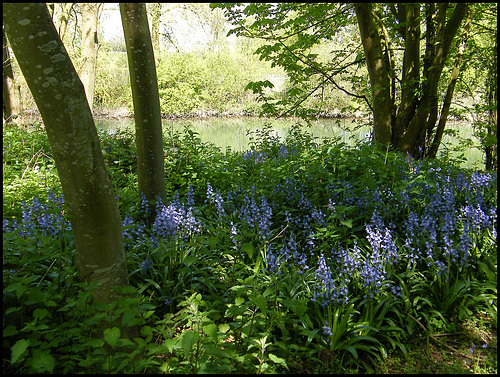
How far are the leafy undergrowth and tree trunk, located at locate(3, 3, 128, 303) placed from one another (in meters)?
0.23

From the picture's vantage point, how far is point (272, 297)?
230 cm

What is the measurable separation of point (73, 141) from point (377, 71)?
18.4 feet

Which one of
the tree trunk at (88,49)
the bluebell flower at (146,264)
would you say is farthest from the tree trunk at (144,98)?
the tree trunk at (88,49)

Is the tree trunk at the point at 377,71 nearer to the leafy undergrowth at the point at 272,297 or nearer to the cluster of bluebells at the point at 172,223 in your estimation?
the leafy undergrowth at the point at 272,297

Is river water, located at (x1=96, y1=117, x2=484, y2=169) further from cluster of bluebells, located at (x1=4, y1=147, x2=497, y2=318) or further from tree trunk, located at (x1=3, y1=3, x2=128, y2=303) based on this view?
tree trunk, located at (x1=3, y1=3, x2=128, y2=303)

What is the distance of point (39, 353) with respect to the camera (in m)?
1.50

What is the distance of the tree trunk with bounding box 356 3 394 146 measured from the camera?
5.78 meters

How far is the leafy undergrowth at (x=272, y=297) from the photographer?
6.01 feet

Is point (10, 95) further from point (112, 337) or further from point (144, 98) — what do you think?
point (112, 337)

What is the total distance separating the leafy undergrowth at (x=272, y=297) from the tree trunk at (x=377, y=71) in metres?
2.50

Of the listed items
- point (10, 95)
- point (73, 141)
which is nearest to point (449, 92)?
point (73, 141)

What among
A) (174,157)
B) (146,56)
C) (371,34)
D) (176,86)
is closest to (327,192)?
(146,56)

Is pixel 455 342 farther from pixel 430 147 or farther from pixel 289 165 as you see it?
pixel 430 147

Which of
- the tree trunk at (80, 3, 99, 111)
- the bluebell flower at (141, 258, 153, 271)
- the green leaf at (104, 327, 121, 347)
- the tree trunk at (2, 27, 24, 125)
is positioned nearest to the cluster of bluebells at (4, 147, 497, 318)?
the bluebell flower at (141, 258, 153, 271)
